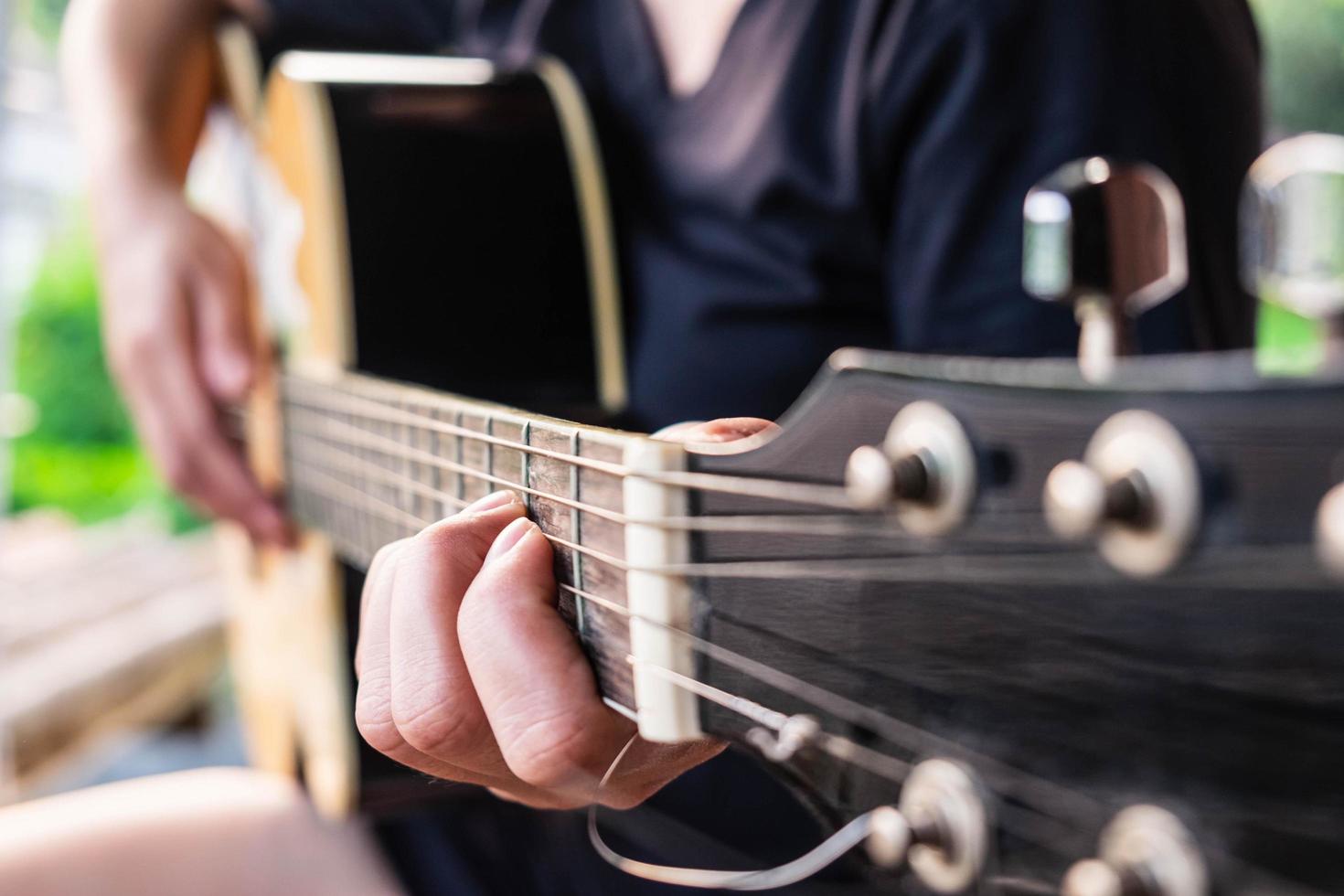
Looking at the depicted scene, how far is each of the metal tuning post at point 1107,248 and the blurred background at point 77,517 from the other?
21.5 inches

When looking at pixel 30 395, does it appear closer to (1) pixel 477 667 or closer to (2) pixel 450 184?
(2) pixel 450 184

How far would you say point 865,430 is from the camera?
206 millimetres

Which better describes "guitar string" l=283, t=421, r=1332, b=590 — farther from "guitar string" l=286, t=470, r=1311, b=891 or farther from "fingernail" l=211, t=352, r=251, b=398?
"fingernail" l=211, t=352, r=251, b=398

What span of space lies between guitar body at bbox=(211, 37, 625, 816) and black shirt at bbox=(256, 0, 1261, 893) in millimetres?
68

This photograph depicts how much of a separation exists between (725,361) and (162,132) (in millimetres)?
602

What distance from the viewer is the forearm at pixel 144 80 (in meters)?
0.87

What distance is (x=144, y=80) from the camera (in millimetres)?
903

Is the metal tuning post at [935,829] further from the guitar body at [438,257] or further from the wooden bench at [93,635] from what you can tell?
the wooden bench at [93,635]

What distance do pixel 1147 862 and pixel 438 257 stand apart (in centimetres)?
59

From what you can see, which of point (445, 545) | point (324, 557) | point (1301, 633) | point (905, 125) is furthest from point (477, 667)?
point (324, 557)

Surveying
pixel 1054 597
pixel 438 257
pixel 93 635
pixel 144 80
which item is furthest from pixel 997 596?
pixel 93 635

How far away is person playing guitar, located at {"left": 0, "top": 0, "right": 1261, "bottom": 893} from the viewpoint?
29 cm

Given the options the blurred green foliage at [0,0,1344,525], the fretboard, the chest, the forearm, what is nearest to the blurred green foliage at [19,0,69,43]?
the blurred green foliage at [0,0,1344,525]

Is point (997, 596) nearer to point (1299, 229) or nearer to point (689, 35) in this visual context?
point (1299, 229)
